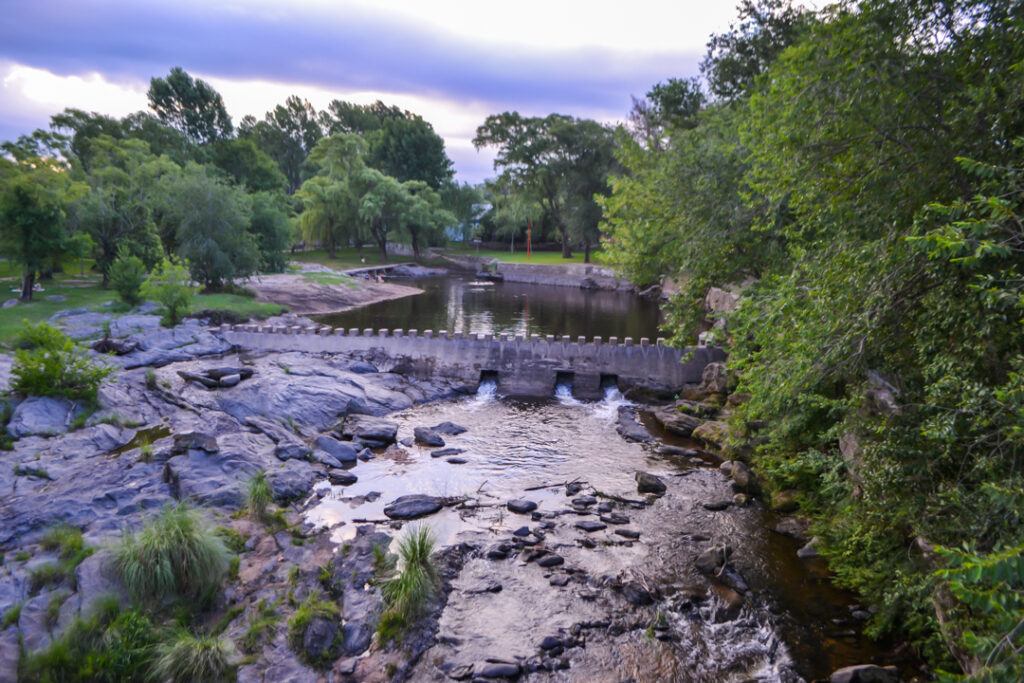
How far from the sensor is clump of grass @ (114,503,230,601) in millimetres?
8406

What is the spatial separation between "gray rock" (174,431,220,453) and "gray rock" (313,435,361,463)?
2976 millimetres

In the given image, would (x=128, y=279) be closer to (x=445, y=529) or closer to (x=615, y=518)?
(x=445, y=529)

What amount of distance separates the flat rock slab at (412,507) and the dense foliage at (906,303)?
7366 millimetres

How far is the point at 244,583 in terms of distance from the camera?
9.25 meters

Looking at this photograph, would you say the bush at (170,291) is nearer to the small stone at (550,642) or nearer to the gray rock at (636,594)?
the small stone at (550,642)

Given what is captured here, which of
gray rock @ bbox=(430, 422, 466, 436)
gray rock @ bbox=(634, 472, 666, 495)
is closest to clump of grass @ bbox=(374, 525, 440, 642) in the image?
gray rock @ bbox=(634, 472, 666, 495)

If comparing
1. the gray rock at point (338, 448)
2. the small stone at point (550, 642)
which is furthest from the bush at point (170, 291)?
the small stone at point (550, 642)

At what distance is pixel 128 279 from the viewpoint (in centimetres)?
2594

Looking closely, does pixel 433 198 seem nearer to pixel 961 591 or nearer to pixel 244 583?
pixel 244 583

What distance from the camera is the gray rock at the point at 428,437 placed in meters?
16.7

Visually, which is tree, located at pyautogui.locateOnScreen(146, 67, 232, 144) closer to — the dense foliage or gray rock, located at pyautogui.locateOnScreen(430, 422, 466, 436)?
gray rock, located at pyautogui.locateOnScreen(430, 422, 466, 436)


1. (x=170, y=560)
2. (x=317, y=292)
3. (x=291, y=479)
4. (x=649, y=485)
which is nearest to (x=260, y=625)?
(x=170, y=560)

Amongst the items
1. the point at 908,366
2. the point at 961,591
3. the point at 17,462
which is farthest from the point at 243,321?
the point at 961,591

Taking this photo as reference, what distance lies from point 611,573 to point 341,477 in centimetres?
736
